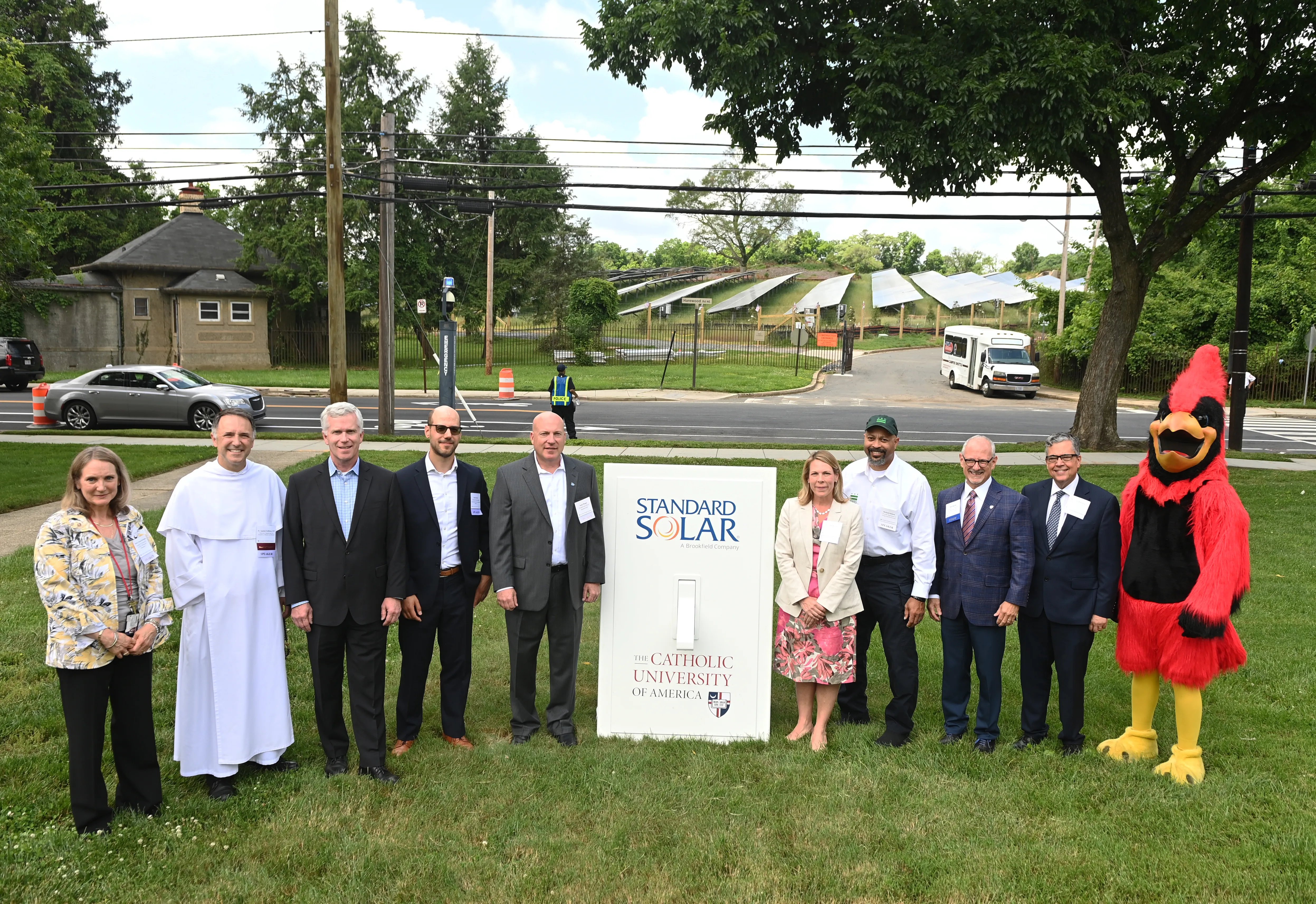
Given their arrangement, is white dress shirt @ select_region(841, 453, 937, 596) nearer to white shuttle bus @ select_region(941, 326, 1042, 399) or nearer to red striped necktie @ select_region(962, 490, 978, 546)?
red striped necktie @ select_region(962, 490, 978, 546)

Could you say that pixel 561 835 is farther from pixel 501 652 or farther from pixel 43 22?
pixel 43 22

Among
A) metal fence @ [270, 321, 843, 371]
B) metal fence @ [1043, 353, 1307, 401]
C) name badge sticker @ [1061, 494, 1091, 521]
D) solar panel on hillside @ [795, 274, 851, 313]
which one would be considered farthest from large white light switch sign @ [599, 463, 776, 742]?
solar panel on hillside @ [795, 274, 851, 313]

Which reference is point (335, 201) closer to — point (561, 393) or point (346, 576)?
point (561, 393)

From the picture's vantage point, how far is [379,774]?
16.1 ft

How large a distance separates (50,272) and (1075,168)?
17.7 metres

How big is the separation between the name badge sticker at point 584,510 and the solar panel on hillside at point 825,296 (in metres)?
57.9

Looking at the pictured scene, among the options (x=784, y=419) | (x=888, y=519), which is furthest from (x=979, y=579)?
(x=784, y=419)

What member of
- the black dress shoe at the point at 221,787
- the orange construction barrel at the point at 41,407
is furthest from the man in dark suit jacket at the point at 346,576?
the orange construction barrel at the point at 41,407

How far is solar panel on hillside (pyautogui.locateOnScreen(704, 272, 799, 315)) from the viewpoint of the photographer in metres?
67.6

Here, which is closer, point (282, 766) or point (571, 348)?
point (282, 766)

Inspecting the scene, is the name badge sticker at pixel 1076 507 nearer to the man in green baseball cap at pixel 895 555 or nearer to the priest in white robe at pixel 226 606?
the man in green baseball cap at pixel 895 555

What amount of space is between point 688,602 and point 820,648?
2.59ft

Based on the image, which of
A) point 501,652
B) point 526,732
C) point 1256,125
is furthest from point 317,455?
point 1256,125

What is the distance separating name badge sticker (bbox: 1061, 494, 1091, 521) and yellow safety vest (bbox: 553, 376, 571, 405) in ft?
43.0
